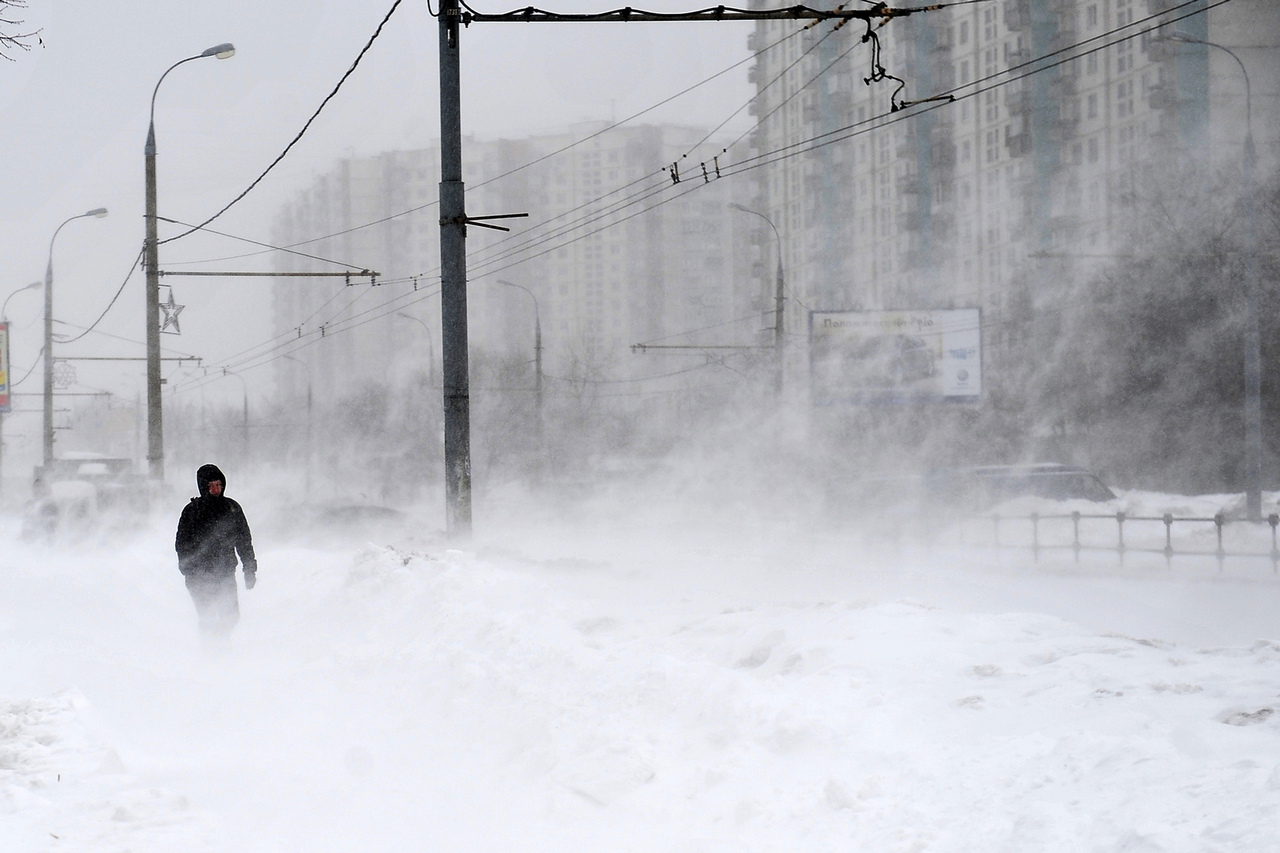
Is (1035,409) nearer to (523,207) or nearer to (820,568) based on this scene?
(820,568)

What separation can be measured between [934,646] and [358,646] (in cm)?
407

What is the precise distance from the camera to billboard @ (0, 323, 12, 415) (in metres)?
30.8

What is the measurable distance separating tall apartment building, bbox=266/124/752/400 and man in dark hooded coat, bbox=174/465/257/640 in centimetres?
6020

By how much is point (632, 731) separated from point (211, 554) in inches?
157

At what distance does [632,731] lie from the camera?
5.17 metres

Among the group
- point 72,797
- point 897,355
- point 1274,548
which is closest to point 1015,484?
point 897,355

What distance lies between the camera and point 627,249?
257 feet

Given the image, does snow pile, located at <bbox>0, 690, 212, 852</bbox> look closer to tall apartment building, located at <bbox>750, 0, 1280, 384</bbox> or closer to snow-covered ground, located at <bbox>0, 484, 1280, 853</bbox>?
snow-covered ground, located at <bbox>0, 484, 1280, 853</bbox>

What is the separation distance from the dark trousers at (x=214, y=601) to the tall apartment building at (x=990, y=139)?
30392mm

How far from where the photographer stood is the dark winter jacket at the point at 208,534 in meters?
7.99

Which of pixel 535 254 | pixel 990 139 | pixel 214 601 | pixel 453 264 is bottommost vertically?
pixel 214 601

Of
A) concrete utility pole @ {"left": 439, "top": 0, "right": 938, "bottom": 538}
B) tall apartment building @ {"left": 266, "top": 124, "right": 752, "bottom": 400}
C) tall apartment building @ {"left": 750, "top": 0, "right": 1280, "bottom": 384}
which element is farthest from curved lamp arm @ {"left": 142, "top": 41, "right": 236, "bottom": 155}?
tall apartment building @ {"left": 266, "top": 124, "right": 752, "bottom": 400}

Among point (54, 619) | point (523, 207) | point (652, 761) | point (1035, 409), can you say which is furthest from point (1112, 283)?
point (523, 207)

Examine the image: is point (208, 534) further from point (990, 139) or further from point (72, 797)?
point (990, 139)
